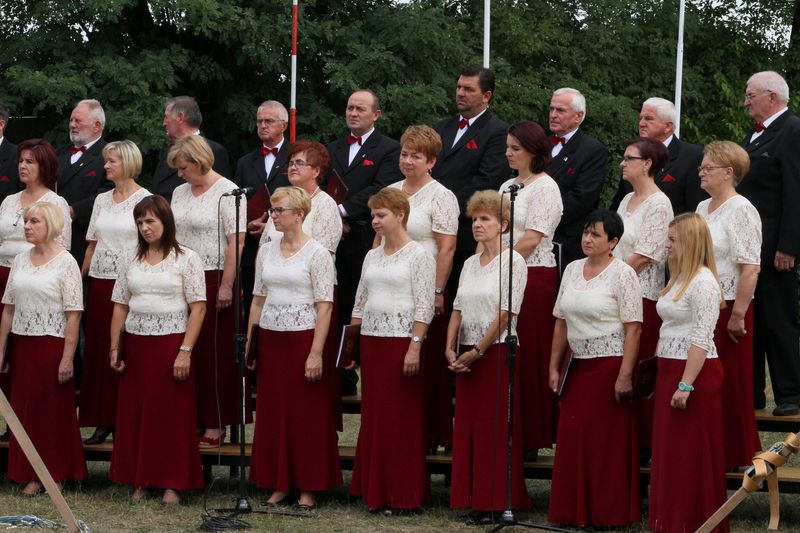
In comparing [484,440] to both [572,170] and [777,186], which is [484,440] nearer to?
[572,170]

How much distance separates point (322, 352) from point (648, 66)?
17.7 m

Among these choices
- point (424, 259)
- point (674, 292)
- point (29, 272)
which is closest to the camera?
point (674, 292)

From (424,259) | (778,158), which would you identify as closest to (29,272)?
(424,259)

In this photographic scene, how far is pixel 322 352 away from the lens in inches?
362

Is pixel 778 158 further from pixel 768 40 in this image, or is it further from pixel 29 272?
pixel 768 40

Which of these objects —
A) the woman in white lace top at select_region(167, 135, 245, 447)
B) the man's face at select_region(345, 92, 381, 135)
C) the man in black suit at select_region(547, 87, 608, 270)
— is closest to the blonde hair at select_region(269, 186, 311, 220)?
the woman in white lace top at select_region(167, 135, 245, 447)

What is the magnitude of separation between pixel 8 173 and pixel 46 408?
6.43 ft

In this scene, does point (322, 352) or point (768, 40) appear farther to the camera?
point (768, 40)

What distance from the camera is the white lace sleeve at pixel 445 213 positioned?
9.19 meters

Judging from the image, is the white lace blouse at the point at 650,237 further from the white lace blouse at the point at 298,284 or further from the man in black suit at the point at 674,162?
the white lace blouse at the point at 298,284

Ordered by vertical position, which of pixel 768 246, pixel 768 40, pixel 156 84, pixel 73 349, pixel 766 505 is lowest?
pixel 766 505

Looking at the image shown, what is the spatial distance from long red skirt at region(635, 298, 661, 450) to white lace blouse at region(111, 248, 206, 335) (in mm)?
2613

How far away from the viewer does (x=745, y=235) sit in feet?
27.8

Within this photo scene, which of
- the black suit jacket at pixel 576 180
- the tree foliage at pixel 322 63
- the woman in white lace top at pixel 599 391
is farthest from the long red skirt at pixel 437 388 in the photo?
the tree foliage at pixel 322 63
